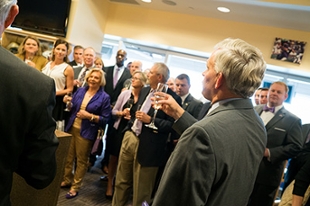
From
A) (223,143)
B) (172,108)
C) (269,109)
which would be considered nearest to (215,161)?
(223,143)

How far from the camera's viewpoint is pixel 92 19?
4.97 m

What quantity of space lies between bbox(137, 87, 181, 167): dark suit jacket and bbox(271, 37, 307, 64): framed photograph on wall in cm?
291

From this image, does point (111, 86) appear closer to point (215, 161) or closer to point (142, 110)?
point (142, 110)

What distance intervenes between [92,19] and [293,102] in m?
3.94

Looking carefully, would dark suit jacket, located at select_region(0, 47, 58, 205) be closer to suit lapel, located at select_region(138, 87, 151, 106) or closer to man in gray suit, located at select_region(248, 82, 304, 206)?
suit lapel, located at select_region(138, 87, 151, 106)

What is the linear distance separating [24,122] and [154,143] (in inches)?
63.9

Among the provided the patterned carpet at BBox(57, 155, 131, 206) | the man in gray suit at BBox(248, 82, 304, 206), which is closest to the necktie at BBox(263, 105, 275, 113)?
the man in gray suit at BBox(248, 82, 304, 206)

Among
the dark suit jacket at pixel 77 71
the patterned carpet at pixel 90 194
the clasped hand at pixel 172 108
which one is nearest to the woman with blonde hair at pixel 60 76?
the dark suit jacket at pixel 77 71

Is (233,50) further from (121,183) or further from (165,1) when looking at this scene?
(165,1)

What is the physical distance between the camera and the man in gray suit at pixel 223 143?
84 centimetres

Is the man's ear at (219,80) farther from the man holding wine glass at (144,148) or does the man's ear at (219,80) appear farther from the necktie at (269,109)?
the necktie at (269,109)

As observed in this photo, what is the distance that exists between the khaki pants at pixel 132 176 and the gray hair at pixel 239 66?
62.6 inches

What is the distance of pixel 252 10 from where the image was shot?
3.90m

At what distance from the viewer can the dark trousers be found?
263 centimetres
